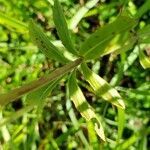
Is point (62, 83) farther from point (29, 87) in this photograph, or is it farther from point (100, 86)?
point (29, 87)

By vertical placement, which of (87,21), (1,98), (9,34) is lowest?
(1,98)

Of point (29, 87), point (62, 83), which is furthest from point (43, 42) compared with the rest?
point (62, 83)

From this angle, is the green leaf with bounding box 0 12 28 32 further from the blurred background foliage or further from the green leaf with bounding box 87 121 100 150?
the green leaf with bounding box 87 121 100 150

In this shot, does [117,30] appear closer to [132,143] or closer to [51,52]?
[51,52]

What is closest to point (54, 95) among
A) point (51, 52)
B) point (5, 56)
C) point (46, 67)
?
point (46, 67)

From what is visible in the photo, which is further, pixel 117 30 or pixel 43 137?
pixel 43 137

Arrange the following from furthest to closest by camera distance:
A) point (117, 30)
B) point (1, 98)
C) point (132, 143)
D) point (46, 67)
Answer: point (46, 67) < point (132, 143) < point (117, 30) < point (1, 98)

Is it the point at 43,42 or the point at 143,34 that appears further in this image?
the point at 143,34
